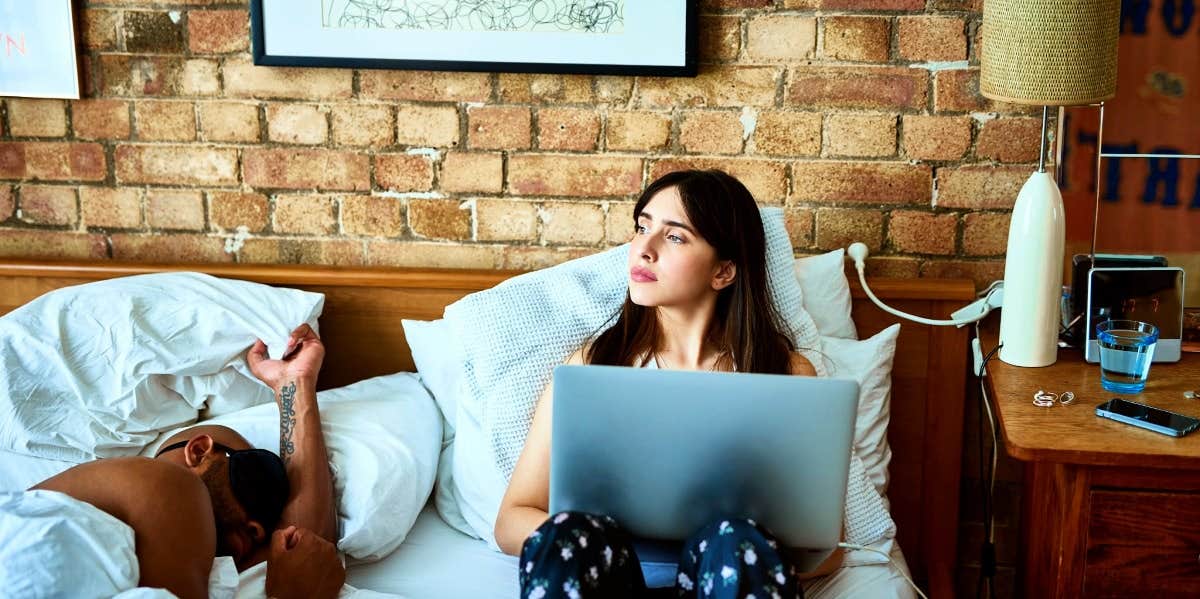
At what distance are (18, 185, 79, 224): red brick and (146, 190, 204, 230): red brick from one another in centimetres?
16

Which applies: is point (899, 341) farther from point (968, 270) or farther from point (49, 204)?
point (49, 204)

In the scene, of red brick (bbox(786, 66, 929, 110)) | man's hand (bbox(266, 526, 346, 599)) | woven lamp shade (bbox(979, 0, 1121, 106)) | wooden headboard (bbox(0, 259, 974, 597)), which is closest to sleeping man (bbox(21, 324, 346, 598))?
man's hand (bbox(266, 526, 346, 599))

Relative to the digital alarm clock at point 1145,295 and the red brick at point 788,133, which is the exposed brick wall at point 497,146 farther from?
the digital alarm clock at point 1145,295

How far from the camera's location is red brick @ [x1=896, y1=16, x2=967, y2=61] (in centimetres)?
200

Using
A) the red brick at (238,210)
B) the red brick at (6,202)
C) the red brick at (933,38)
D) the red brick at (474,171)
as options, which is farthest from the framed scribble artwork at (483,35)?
the red brick at (6,202)

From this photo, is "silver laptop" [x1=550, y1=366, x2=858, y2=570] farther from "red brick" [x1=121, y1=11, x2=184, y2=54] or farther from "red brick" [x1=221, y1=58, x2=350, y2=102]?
"red brick" [x1=121, y1=11, x2=184, y2=54]

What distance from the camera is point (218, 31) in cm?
213

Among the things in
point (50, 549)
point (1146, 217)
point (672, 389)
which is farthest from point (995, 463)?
point (50, 549)

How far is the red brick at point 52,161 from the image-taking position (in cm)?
222

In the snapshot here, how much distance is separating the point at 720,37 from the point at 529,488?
90 cm

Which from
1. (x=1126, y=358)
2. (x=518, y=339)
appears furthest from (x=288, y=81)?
(x=1126, y=358)

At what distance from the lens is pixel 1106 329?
177cm

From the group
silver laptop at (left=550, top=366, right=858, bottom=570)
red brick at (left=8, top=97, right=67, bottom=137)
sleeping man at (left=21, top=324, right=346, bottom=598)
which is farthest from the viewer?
red brick at (left=8, top=97, right=67, bottom=137)

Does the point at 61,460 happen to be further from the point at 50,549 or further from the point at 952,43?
the point at 952,43
